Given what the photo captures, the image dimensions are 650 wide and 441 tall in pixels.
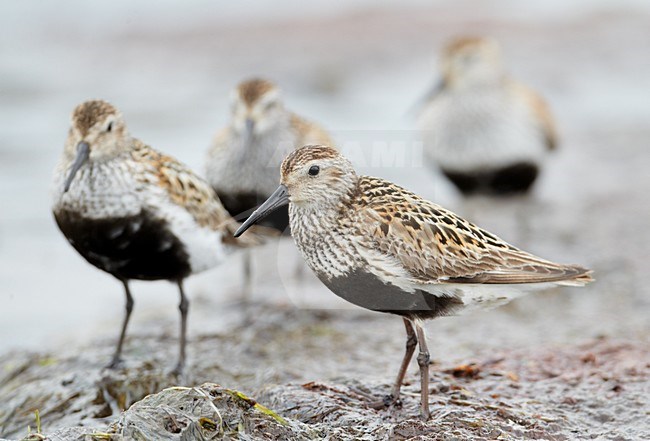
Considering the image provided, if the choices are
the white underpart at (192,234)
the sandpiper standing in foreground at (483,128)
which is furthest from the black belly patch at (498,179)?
the white underpart at (192,234)

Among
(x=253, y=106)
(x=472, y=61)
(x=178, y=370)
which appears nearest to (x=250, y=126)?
(x=253, y=106)

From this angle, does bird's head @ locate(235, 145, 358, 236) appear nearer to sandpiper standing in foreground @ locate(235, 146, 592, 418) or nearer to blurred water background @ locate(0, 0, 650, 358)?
sandpiper standing in foreground @ locate(235, 146, 592, 418)

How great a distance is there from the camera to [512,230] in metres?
10.0

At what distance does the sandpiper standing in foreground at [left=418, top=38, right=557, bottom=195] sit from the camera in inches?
443

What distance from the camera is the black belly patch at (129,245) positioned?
5.75 m

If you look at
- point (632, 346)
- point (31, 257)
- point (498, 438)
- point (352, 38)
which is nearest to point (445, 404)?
point (498, 438)

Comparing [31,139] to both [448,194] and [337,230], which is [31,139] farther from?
[337,230]

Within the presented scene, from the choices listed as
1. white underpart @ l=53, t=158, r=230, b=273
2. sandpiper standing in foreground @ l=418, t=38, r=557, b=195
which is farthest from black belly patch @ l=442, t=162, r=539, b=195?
white underpart @ l=53, t=158, r=230, b=273

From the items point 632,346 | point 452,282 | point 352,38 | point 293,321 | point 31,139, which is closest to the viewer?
point 452,282

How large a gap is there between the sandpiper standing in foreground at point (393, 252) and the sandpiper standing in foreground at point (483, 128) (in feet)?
20.8

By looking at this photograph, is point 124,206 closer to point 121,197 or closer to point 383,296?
point 121,197

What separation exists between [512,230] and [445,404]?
17.3 feet

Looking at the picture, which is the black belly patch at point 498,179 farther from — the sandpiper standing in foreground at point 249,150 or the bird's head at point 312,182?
the bird's head at point 312,182

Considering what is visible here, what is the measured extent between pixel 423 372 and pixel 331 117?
35.6ft
